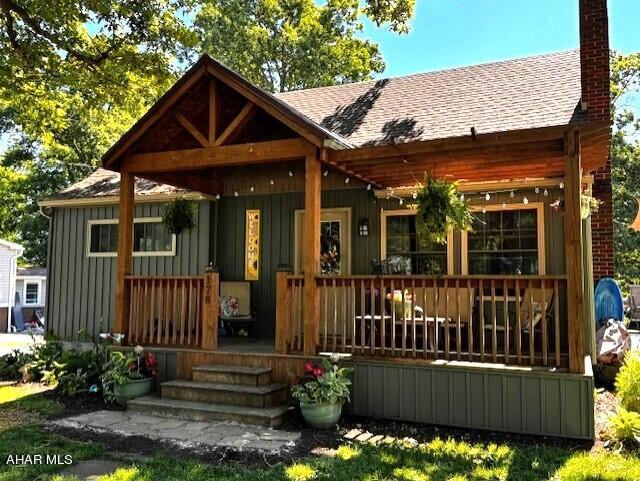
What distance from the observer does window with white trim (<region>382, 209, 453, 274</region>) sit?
778 cm

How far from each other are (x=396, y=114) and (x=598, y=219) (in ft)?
11.1

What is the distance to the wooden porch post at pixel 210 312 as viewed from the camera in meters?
6.36

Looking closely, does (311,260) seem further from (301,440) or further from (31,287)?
(31,287)

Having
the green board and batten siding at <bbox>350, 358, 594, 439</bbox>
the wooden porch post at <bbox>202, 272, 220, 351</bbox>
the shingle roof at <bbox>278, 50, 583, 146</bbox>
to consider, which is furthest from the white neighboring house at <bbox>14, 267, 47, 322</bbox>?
the green board and batten siding at <bbox>350, 358, 594, 439</bbox>

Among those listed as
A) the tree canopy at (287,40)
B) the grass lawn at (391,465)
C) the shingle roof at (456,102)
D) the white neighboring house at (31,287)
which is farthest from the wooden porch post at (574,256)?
the white neighboring house at (31,287)

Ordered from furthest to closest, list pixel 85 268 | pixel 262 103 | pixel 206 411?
pixel 85 268, pixel 262 103, pixel 206 411

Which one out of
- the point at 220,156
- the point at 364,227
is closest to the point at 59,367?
the point at 220,156

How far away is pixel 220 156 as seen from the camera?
6379mm

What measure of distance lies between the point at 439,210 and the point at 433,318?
3.88ft

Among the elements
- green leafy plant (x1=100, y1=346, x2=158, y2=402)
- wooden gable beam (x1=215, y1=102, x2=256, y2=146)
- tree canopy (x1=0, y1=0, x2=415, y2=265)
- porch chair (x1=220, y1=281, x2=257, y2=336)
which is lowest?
green leafy plant (x1=100, y1=346, x2=158, y2=402)

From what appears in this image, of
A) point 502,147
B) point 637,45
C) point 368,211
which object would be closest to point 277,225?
point 368,211

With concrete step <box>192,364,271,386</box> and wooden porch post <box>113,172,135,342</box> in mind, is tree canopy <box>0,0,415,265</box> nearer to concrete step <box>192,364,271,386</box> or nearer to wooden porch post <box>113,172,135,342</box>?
wooden porch post <box>113,172,135,342</box>

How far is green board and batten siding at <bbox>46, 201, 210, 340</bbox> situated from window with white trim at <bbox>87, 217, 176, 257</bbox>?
0.31ft

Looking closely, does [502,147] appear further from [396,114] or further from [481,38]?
[481,38]
